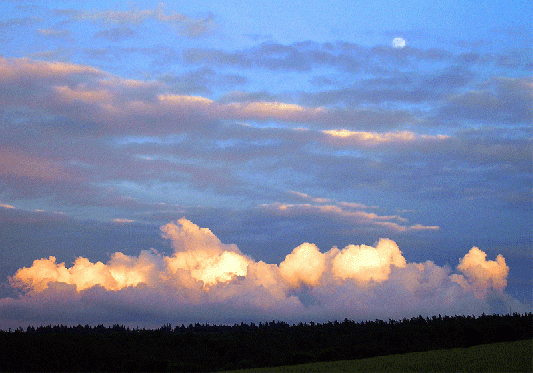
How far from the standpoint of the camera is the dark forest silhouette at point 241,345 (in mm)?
95625

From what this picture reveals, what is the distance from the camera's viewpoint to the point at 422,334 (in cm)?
12412

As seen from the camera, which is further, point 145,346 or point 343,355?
point 145,346

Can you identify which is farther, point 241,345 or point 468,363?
point 241,345

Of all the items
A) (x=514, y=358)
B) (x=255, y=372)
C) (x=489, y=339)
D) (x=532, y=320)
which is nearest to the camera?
(x=514, y=358)

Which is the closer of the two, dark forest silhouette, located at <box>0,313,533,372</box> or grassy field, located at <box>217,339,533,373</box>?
grassy field, located at <box>217,339,533,373</box>

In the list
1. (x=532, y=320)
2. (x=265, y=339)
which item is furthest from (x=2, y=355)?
(x=532, y=320)

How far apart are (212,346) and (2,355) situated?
59.1m

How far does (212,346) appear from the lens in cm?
14525

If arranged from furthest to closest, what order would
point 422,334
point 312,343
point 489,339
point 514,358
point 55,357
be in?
point 312,343
point 422,334
point 55,357
point 489,339
point 514,358

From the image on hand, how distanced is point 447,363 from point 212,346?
96.0 meters

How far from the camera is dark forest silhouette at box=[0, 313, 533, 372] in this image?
3765 inches

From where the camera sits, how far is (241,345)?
141 m

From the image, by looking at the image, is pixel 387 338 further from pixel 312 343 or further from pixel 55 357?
pixel 55 357

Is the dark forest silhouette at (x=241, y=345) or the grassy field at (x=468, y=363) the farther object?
the dark forest silhouette at (x=241, y=345)
